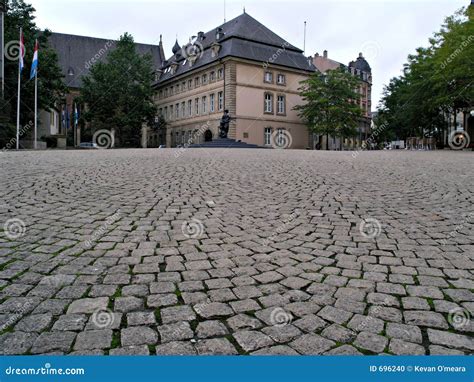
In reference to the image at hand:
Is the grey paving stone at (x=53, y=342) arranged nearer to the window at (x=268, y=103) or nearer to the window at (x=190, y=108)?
the window at (x=268, y=103)

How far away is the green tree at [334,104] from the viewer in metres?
45.4

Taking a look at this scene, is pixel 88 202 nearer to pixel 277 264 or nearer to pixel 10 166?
pixel 277 264

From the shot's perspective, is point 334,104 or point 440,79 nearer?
point 440,79

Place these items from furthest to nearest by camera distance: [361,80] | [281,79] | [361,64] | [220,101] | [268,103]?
1. [361,64]
2. [361,80]
3. [281,79]
4. [268,103]
5. [220,101]

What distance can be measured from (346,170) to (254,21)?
45.7 metres

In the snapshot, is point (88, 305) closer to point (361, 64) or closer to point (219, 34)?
Result: point (219, 34)

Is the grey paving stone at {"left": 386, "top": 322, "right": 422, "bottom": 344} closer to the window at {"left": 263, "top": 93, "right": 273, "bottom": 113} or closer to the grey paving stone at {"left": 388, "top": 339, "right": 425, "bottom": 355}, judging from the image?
the grey paving stone at {"left": 388, "top": 339, "right": 425, "bottom": 355}

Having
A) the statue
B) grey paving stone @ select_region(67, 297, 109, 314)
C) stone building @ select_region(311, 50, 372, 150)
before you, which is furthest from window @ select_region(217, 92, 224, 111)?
grey paving stone @ select_region(67, 297, 109, 314)

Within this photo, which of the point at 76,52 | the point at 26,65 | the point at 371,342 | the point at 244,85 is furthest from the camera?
the point at 76,52

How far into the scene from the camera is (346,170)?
11500 millimetres

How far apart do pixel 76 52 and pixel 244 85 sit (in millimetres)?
34985

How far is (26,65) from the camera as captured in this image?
3503 centimetres

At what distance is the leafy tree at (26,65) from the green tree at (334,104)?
26824mm

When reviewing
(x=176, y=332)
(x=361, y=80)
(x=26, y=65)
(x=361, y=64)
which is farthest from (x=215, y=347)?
(x=361, y=64)
